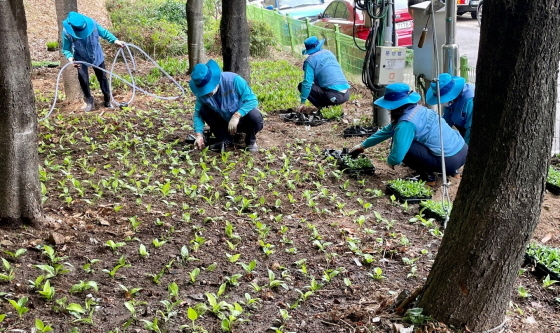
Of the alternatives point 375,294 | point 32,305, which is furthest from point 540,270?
point 32,305

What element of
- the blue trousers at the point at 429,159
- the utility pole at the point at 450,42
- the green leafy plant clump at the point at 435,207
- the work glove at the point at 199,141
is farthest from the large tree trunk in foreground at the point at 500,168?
the work glove at the point at 199,141

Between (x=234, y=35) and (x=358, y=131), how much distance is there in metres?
2.22

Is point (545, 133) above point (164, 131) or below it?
above

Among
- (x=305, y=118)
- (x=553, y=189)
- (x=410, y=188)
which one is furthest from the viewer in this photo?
(x=305, y=118)

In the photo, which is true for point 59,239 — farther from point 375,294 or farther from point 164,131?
point 164,131

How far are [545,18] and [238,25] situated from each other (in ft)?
20.1

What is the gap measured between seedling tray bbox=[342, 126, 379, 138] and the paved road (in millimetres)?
5884

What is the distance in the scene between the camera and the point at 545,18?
277 centimetres

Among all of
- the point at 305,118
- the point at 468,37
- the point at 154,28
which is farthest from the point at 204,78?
the point at 468,37

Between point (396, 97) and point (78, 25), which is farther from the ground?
point (78, 25)

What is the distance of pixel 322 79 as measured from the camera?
32.1 feet

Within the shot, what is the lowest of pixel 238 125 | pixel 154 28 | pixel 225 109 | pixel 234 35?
pixel 238 125

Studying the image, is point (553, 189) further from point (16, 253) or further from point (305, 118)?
point (16, 253)

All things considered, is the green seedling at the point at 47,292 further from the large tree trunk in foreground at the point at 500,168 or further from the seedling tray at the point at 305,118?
the seedling tray at the point at 305,118
